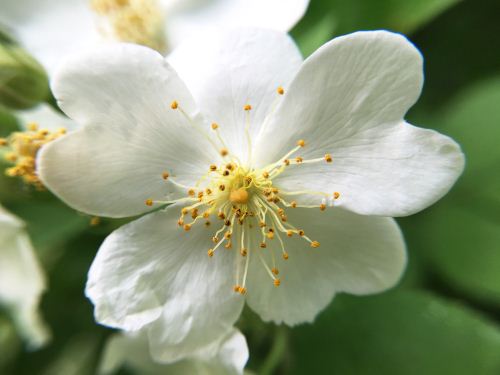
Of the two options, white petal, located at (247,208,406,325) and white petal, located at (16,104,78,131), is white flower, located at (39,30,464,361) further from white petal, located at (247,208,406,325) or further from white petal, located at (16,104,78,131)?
white petal, located at (16,104,78,131)

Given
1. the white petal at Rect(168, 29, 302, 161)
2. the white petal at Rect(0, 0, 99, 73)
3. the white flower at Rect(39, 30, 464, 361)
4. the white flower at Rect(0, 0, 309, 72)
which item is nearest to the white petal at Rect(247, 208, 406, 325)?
the white flower at Rect(39, 30, 464, 361)

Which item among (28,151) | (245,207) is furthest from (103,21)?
(245,207)

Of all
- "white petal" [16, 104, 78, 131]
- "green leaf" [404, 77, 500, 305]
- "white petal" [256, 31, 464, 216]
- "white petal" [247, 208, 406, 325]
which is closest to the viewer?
"white petal" [256, 31, 464, 216]

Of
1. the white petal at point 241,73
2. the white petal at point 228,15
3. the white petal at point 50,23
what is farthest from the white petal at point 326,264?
the white petal at point 50,23

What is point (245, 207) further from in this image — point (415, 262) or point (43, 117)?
point (415, 262)

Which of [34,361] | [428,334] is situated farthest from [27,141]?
[428,334]

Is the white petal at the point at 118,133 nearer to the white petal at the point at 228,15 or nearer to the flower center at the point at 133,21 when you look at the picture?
the white petal at the point at 228,15
